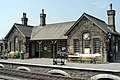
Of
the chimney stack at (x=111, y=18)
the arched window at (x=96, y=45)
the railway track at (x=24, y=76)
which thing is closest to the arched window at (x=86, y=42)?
the arched window at (x=96, y=45)

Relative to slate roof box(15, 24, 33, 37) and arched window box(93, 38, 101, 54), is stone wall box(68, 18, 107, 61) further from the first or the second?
slate roof box(15, 24, 33, 37)

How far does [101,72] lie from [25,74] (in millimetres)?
7399

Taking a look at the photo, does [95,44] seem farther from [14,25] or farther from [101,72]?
[14,25]

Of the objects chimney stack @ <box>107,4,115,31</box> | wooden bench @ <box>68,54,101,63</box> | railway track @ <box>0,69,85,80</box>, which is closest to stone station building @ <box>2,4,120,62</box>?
chimney stack @ <box>107,4,115,31</box>

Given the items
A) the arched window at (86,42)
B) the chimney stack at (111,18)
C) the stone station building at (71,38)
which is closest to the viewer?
the stone station building at (71,38)

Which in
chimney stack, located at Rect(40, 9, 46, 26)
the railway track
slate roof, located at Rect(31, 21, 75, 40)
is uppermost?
chimney stack, located at Rect(40, 9, 46, 26)

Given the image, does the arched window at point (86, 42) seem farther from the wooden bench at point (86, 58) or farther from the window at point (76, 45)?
the wooden bench at point (86, 58)

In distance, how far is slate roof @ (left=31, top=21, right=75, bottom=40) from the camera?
→ 100 ft

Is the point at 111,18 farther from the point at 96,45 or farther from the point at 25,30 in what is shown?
the point at 25,30

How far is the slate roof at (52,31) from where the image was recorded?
3057 centimetres

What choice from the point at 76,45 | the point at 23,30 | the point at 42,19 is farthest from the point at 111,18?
the point at 23,30

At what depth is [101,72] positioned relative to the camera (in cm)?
1559

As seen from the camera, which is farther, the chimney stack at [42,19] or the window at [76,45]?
the chimney stack at [42,19]

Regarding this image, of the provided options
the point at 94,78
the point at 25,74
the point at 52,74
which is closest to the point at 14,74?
the point at 25,74
